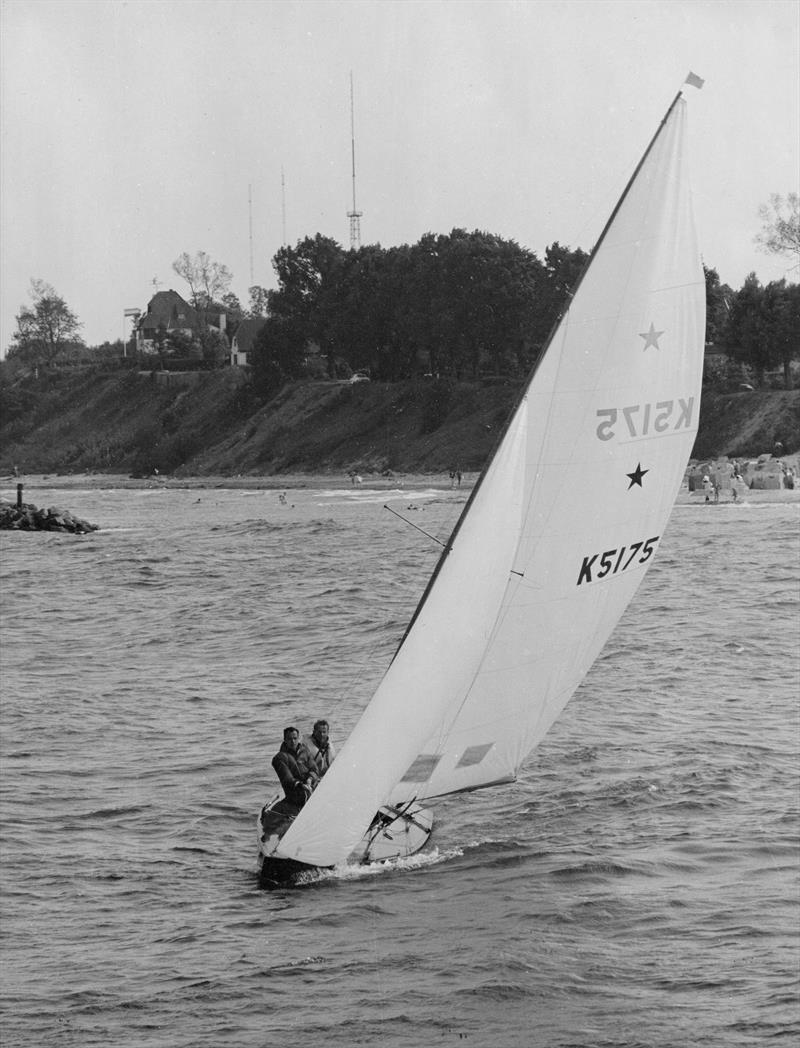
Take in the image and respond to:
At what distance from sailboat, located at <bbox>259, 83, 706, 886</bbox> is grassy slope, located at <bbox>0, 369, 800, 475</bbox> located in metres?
82.3

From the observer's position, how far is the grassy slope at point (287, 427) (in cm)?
10769

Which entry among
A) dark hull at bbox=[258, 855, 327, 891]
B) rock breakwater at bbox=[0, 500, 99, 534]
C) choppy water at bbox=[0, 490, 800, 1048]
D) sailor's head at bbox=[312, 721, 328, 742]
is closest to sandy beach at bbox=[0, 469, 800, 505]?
rock breakwater at bbox=[0, 500, 99, 534]

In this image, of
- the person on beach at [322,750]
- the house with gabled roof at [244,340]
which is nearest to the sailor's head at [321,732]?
the person on beach at [322,750]

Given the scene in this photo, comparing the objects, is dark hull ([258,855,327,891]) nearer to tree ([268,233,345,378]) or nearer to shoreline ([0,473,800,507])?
shoreline ([0,473,800,507])

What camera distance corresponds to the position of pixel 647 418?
18.5m

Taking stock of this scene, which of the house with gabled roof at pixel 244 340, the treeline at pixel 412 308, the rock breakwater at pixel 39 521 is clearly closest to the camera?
the rock breakwater at pixel 39 521

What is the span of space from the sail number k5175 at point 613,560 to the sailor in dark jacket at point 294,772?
4902 mm

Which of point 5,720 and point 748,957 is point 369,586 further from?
point 748,957

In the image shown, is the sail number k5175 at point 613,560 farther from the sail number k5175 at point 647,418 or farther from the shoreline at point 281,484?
the shoreline at point 281,484

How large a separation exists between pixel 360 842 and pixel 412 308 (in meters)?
117

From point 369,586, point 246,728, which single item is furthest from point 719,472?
point 246,728

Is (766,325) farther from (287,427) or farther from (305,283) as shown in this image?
(305,283)

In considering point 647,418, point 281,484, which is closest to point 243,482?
point 281,484

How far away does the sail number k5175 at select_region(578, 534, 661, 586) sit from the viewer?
1898 centimetres
